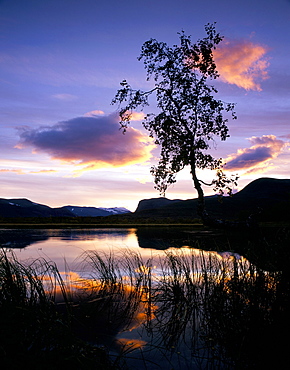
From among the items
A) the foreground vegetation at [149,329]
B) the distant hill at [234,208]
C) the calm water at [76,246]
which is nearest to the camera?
the foreground vegetation at [149,329]

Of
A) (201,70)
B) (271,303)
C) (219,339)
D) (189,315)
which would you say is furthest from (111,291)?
(201,70)

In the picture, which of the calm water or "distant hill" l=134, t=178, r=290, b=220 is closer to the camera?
the calm water

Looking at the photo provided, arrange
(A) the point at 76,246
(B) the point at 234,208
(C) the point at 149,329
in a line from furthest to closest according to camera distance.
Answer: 1. (B) the point at 234,208
2. (A) the point at 76,246
3. (C) the point at 149,329

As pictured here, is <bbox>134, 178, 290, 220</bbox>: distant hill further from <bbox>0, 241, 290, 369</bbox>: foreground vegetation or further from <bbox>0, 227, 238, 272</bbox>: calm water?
<bbox>0, 241, 290, 369</bbox>: foreground vegetation

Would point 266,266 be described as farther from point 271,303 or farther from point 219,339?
point 219,339

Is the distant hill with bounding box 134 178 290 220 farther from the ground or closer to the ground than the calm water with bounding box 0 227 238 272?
farther from the ground

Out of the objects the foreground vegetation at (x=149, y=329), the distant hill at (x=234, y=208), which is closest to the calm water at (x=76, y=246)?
the foreground vegetation at (x=149, y=329)

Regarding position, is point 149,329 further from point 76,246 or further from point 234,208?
point 234,208

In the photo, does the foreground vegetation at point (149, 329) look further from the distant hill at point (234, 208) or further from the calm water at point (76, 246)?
the distant hill at point (234, 208)

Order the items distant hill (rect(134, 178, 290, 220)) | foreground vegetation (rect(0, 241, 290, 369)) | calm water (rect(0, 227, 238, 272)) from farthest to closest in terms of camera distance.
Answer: distant hill (rect(134, 178, 290, 220))
calm water (rect(0, 227, 238, 272))
foreground vegetation (rect(0, 241, 290, 369))

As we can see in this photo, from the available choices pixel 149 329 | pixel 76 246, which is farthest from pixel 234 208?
pixel 149 329

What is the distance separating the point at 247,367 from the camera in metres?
3.66

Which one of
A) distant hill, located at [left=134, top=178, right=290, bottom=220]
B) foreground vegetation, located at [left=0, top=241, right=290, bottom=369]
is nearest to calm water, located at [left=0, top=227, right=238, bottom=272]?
foreground vegetation, located at [left=0, top=241, right=290, bottom=369]

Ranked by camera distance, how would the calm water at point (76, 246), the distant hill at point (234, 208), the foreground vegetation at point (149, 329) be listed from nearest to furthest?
the foreground vegetation at point (149, 329) < the calm water at point (76, 246) < the distant hill at point (234, 208)
